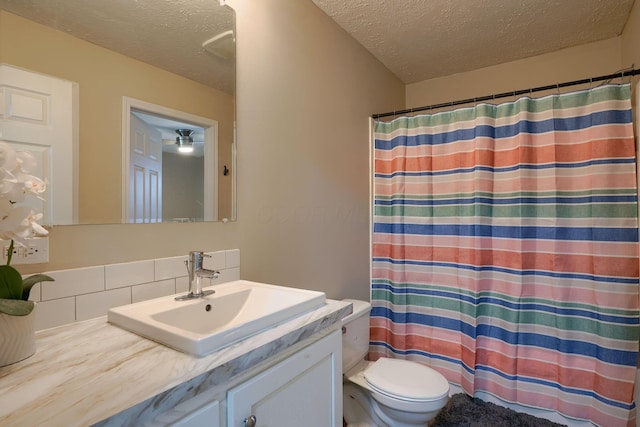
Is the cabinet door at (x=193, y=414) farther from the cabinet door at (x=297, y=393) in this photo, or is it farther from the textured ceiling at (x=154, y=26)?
the textured ceiling at (x=154, y=26)

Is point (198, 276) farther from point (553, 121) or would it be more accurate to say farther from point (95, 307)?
point (553, 121)

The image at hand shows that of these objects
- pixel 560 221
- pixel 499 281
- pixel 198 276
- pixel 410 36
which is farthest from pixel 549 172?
pixel 198 276

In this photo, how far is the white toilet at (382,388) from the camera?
1.45m

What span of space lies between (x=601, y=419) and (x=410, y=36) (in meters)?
2.43

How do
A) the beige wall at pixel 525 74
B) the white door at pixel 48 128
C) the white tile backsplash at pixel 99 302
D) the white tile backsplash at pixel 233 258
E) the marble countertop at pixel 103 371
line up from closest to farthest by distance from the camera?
the marble countertop at pixel 103 371
the white door at pixel 48 128
the white tile backsplash at pixel 99 302
the white tile backsplash at pixel 233 258
the beige wall at pixel 525 74

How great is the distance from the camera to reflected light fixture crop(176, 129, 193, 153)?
4.06ft

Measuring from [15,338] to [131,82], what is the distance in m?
0.81

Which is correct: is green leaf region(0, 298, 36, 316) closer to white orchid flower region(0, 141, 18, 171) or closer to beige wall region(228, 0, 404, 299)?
white orchid flower region(0, 141, 18, 171)

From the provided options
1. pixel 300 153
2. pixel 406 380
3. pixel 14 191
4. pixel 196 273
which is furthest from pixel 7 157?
pixel 406 380

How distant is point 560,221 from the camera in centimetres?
173

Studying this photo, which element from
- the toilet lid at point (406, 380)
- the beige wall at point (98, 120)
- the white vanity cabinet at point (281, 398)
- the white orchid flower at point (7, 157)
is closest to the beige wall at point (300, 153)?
the beige wall at point (98, 120)

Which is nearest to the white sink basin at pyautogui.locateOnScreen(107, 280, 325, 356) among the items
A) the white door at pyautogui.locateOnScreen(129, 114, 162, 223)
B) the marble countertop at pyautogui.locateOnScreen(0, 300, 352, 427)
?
the marble countertop at pyautogui.locateOnScreen(0, 300, 352, 427)

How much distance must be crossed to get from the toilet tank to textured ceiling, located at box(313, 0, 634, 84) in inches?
68.5

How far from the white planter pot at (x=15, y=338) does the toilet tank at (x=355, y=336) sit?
1217 millimetres
